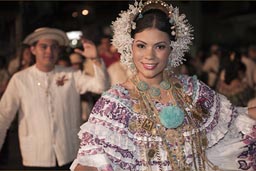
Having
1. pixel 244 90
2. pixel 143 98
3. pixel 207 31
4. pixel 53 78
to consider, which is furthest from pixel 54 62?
pixel 207 31

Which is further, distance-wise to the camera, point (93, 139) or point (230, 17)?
point (230, 17)

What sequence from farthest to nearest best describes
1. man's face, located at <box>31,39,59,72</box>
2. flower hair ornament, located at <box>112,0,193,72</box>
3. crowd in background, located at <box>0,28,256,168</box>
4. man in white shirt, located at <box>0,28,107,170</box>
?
crowd in background, located at <box>0,28,256,168</box>, man's face, located at <box>31,39,59,72</box>, man in white shirt, located at <box>0,28,107,170</box>, flower hair ornament, located at <box>112,0,193,72</box>

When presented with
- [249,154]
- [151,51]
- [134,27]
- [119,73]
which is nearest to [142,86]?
[151,51]

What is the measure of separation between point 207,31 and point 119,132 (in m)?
21.4

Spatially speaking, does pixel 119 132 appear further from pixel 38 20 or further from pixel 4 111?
pixel 38 20

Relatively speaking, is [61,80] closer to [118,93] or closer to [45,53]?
[45,53]

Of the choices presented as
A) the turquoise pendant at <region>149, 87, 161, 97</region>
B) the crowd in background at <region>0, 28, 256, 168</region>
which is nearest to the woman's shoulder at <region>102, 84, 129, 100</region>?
the turquoise pendant at <region>149, 87, 161, 97</region>

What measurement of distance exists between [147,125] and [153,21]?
0.50 m

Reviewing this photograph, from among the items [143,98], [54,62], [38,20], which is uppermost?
[38,20]

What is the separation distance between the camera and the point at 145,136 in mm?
2719

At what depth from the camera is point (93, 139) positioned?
2.64 metres

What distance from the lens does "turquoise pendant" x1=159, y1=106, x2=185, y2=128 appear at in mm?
2730

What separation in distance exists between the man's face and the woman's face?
1.58 metres

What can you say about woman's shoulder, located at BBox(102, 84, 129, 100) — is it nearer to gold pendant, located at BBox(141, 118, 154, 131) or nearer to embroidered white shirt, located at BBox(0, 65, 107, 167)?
→ gold pendant, located at BBox(141, 118, 154, 131)
